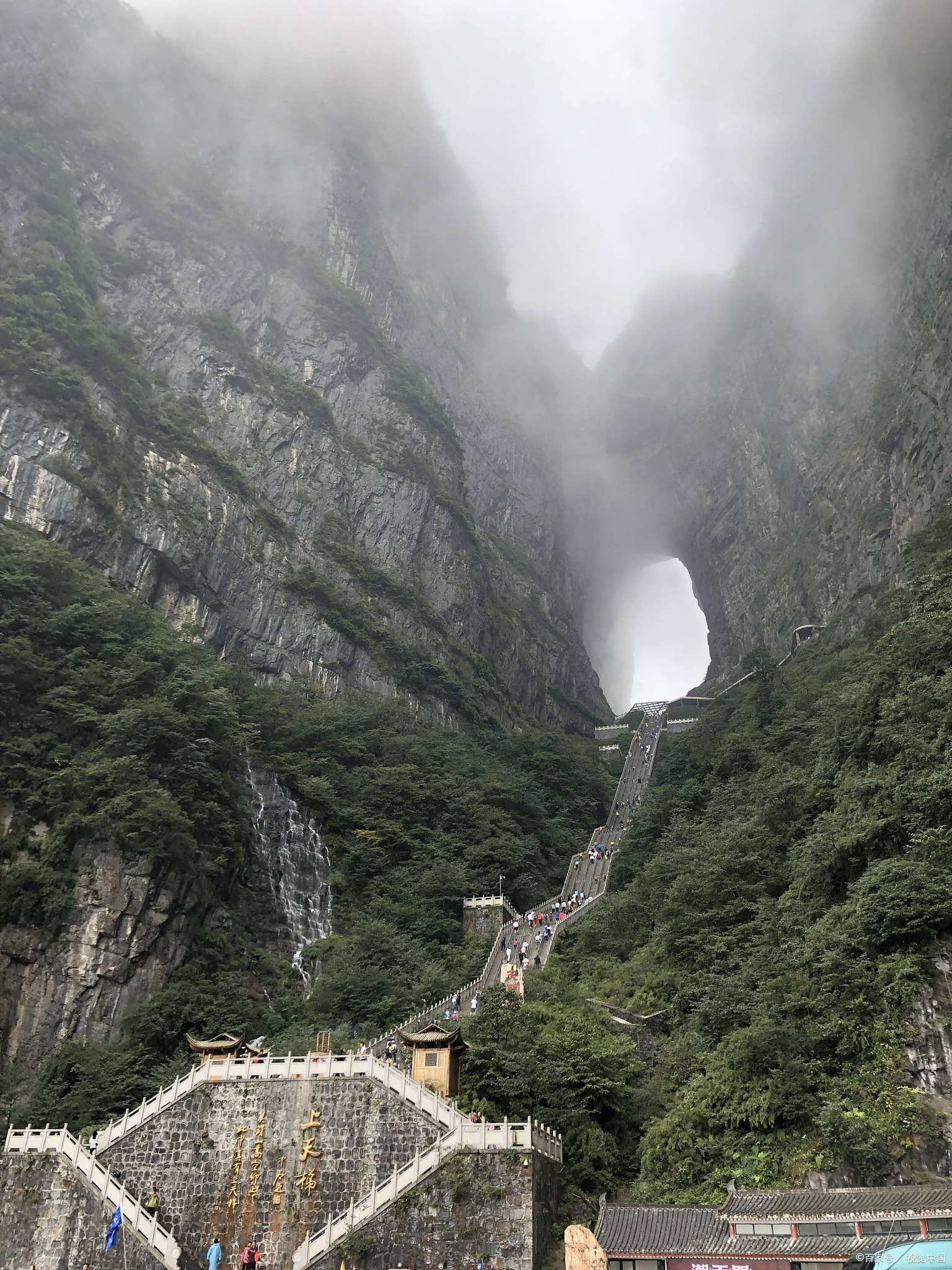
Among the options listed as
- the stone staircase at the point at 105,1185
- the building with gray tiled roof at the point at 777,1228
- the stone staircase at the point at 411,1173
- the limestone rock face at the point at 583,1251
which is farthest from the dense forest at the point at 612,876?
the stone staircase at the point at 105,1185

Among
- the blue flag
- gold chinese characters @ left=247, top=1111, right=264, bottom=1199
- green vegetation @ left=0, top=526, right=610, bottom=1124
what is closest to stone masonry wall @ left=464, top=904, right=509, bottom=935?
green vegetation @ left=0, top=526, right=610, bottom=1124

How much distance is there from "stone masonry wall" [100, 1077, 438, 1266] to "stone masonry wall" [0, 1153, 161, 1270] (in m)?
0.58

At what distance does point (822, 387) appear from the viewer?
66.4 meters

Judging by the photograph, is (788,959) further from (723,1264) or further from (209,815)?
(209,815)

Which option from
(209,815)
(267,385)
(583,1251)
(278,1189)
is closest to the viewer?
(583,1251)

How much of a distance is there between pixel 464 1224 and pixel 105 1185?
20.6 feet

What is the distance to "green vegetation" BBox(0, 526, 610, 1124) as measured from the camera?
26.9 meters

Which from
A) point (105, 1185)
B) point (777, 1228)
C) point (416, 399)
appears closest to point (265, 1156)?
point (105, 1185)

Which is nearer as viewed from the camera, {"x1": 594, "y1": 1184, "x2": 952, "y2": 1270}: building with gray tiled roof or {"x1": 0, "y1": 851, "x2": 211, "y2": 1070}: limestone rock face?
{"x1": 594, "y1": 1184, "x2": 952, "y2": 1270}: building with gray tiled roof

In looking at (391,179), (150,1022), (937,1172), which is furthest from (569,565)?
(937,1172)

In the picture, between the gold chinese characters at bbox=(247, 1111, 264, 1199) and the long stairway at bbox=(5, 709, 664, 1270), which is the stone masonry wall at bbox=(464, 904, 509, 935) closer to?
the long stairway at bbox=(5, 709, 664, 1270)

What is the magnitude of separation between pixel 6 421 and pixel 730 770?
34423 millimetres

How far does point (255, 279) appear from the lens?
68875 mm

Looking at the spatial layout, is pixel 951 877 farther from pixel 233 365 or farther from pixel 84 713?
pixel 233 365
